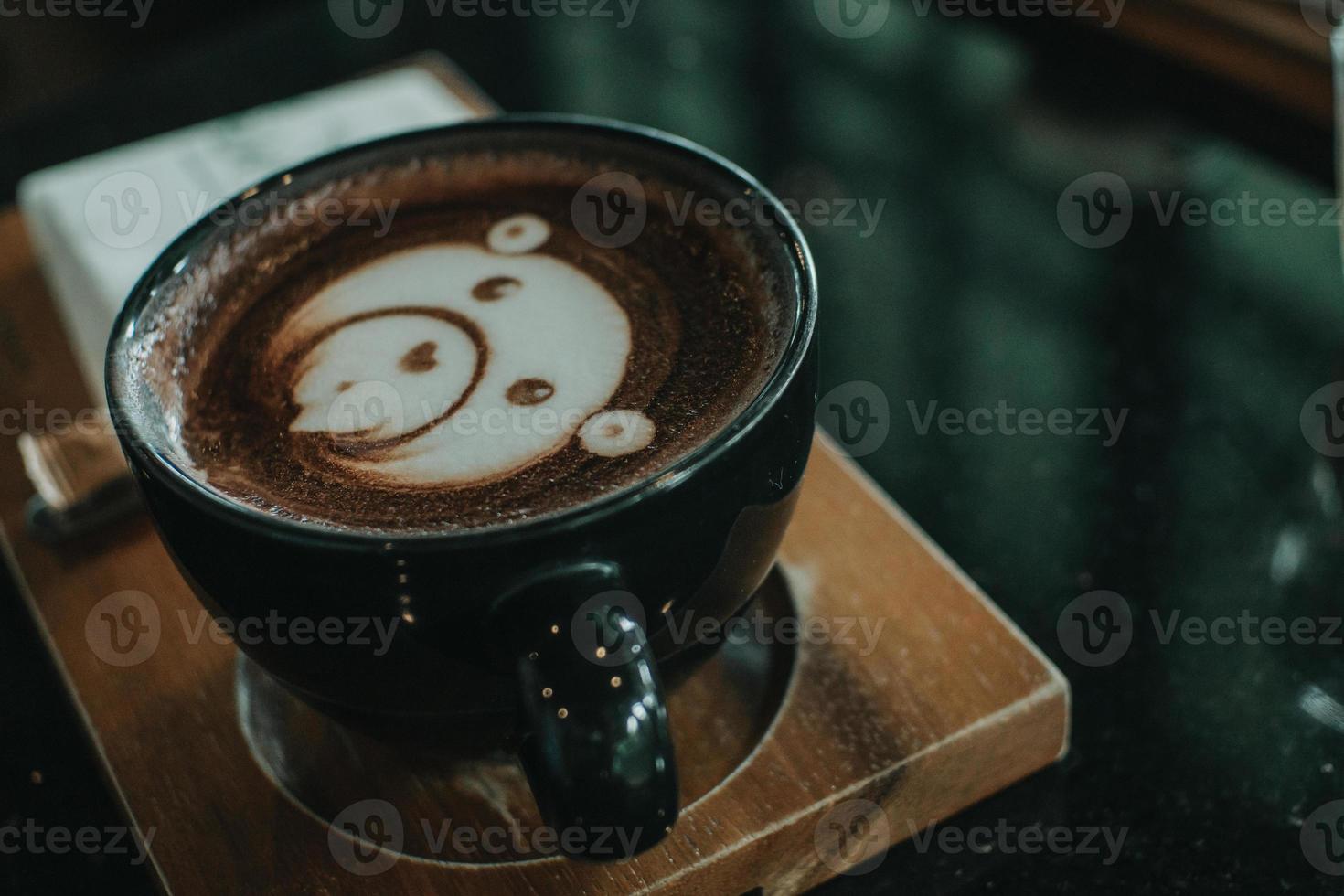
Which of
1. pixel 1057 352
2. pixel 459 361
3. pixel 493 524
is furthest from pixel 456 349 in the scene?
pixel 1057 352

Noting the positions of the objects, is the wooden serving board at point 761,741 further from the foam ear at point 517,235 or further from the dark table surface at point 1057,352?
the foam ear at point 517,235

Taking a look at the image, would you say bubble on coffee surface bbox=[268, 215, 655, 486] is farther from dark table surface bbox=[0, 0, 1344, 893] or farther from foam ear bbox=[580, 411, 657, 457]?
dark table surface bbox=[0, 0, 1344, 893]

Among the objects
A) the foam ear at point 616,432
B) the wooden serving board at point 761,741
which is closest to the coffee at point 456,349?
Result: the foam ear at point 616,432

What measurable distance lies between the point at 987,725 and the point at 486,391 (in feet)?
0.85

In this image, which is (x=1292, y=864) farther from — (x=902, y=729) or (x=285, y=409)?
(x=285, y=409)

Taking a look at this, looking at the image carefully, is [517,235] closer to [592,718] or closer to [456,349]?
[456,349]

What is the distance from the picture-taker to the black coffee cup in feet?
1.31

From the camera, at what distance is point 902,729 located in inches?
21.9

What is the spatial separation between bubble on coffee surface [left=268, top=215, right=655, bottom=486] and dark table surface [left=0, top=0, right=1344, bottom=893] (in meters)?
0.24

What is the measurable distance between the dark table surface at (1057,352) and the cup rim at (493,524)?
0.76 feet

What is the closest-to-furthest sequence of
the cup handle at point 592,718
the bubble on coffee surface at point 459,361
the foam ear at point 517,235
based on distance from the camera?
1. the cup handle at point 592,718
2. the bubble on coffee surface at point 459,361
3. the foam ear at point 517,235

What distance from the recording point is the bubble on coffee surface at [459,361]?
493 millimetres

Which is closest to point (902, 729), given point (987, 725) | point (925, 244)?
point (987, 725)

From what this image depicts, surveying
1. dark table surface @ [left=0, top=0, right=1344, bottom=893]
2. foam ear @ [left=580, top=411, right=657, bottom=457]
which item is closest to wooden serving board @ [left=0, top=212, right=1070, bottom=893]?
dark table surface @ [left=0, top=0, right=1344, bottom=893]
